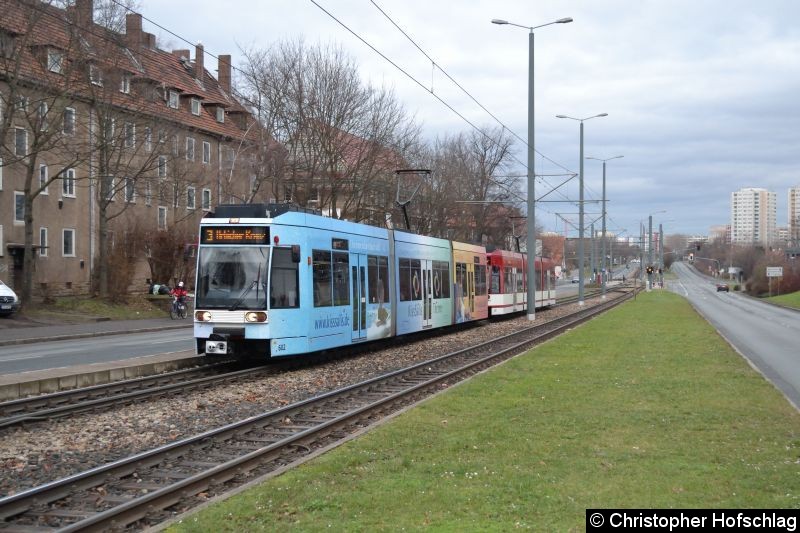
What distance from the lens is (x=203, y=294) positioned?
676 inches

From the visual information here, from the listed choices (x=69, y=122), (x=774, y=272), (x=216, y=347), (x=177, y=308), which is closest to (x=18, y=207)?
(x=69, y=122)

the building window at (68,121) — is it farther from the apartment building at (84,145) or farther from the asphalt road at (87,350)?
the asphalt road at (87,350)

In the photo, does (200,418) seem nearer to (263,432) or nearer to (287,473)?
(263,432)

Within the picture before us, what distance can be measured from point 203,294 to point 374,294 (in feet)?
17.9

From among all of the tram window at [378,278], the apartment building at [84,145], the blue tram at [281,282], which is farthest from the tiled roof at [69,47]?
the blue tram at [281,282]

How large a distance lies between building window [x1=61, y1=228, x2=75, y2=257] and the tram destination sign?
30444 mm

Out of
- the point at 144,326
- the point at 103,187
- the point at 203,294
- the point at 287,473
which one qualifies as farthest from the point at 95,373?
the point at 103,187

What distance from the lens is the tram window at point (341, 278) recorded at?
1902cm

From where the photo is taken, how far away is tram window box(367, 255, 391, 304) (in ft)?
69.7

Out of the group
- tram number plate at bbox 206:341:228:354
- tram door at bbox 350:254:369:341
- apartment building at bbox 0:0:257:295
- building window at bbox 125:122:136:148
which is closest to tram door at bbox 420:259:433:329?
tram door at bbox 350:254:369:341

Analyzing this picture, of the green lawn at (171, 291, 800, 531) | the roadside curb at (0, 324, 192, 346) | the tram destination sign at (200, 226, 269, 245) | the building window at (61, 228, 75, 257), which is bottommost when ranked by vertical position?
the roadside curb at (0, 324, 192, 346)

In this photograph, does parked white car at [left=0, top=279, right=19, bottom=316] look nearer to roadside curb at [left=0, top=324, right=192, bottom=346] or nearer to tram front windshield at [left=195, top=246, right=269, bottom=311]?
roadside curb at [left=0, top=324, right=192, bottom=346]

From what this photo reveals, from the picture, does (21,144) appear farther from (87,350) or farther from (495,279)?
(495,279)

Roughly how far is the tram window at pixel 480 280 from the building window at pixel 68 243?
2335 cm
